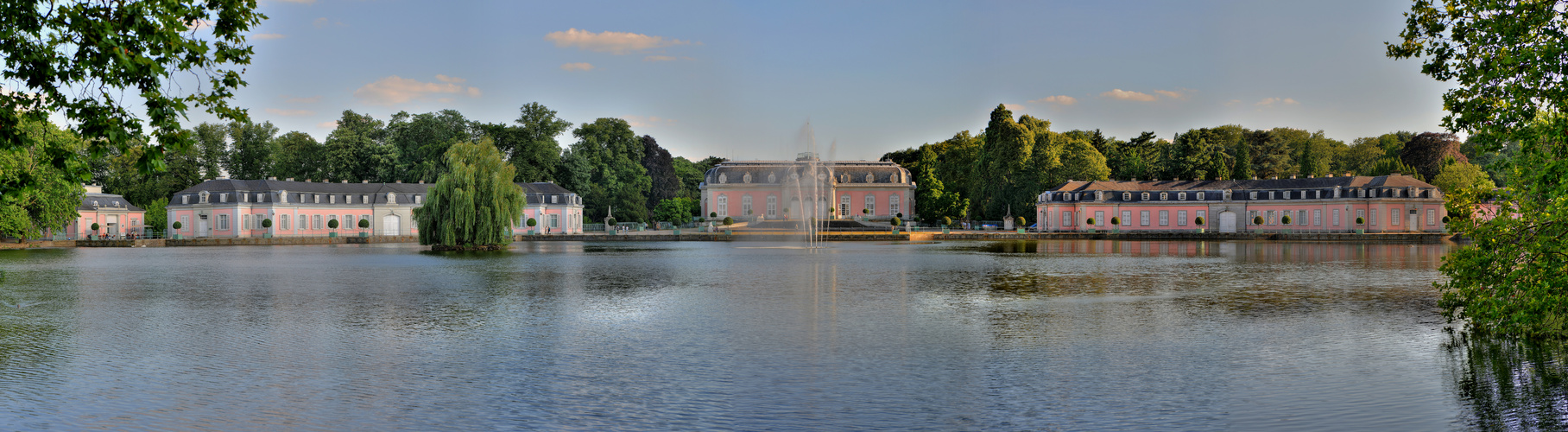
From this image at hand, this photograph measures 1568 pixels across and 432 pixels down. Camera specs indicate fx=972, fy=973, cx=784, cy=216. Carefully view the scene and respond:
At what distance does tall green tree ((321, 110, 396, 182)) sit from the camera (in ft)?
222

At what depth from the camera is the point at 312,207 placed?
61.7 m

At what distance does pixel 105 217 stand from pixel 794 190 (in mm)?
46386

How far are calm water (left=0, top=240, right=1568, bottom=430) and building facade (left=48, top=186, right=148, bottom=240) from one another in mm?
43914

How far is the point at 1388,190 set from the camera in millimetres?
57531

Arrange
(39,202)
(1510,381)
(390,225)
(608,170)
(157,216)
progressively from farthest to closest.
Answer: (608,170) → (390,225) → (157,216) → (39,202) → (1510,381)

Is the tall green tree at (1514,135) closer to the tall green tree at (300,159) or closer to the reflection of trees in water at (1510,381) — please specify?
the reflection of trees in water at (1510,381)

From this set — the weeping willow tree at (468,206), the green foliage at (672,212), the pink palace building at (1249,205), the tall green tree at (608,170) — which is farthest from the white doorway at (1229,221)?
the weeping willow tree at (468,206)

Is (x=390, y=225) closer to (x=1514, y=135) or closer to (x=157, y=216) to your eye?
(x=157, y=216)

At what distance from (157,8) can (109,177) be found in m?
70.5

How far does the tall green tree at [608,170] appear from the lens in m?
71.4

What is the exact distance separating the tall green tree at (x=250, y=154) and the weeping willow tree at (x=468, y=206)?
38828 mm

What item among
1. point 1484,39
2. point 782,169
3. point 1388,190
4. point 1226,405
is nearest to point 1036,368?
point 1226,405

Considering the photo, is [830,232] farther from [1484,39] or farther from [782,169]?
Answer: [1484,39]

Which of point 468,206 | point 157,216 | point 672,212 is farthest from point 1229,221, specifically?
point 157,216
